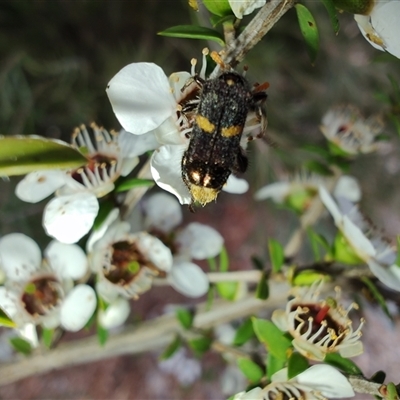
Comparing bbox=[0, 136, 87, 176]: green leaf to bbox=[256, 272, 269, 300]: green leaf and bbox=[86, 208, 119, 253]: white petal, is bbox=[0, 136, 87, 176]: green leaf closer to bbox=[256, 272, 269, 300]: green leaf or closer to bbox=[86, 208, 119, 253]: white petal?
bbox=[86, 208, 119, 253]: white petal

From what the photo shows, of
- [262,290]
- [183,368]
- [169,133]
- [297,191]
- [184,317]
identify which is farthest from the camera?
[183,368]

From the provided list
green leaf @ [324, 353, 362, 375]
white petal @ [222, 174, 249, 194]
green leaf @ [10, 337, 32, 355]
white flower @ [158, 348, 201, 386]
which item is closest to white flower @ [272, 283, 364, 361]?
green leaf @ [324, 353, 362, 375]

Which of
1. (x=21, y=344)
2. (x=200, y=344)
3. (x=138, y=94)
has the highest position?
(x=138, y=94)

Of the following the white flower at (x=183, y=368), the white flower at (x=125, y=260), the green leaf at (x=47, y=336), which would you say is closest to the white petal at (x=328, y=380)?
the white flower at (x=125, y=260)

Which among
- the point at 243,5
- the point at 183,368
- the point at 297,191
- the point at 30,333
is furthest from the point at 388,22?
the point at 183,368

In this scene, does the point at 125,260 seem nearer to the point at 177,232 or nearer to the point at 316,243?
the point at 177,232

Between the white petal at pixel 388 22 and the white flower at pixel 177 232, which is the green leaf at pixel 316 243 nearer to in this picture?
the white flower at pixel 177 232
